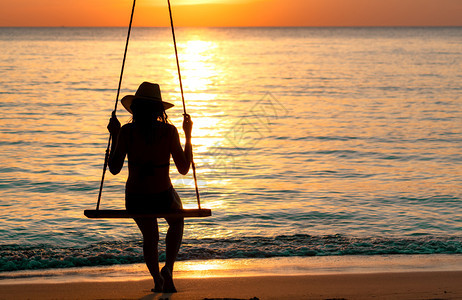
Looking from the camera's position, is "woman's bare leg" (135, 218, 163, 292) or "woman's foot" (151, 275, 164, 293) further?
"woman's foot" (151, 275, 164, 293)

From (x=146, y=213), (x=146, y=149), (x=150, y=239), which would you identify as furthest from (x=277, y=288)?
(x=146, y=149)

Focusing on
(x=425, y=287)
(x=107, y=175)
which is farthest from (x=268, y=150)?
(x=425, y=287)

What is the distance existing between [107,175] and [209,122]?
864 cm

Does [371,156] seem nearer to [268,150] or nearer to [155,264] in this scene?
[268,150]

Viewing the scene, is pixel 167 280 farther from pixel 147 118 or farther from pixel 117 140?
pixel 147 118

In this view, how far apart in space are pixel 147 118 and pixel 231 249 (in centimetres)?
320

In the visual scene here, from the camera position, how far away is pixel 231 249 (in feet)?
23.9

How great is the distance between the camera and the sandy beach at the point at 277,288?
499 centimetres

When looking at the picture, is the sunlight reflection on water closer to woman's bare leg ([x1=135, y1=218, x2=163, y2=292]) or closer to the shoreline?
the shoreline

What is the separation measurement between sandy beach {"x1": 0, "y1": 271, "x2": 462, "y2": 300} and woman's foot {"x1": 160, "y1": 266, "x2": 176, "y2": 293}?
5 cm

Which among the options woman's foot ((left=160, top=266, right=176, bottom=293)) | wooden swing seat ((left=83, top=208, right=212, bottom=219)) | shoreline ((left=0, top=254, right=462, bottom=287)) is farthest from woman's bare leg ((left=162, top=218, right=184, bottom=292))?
shoreline ((left=0, top=254, right=462, bottom=287))

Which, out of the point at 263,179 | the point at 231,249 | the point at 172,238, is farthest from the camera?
the point at 263,179

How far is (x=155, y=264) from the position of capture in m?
4.73

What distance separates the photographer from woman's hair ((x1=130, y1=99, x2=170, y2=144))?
441 centimetres
